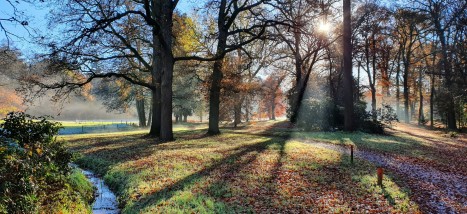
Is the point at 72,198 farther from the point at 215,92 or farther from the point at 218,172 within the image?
the point at 215,92

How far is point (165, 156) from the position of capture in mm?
11898

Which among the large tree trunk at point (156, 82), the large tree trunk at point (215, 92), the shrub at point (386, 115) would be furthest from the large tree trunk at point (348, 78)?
the large tree trunk at point (156, 82)

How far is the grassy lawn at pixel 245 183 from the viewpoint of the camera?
6680mm

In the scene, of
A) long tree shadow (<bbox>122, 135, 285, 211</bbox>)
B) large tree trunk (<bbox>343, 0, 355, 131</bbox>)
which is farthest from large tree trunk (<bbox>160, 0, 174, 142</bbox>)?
large tree trunk (<bbox>343, 0, 355, 131</bbox>)

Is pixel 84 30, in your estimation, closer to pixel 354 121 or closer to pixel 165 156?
pixel 165 156

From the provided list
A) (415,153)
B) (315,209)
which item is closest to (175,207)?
(315,209)

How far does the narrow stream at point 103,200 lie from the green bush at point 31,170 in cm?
60

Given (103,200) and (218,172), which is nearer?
(103,200)

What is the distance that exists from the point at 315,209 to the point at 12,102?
51.8 m

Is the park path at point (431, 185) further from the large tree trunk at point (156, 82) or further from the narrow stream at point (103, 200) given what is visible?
the large tree trunk at point (156, 82)

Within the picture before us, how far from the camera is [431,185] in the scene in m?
8.33

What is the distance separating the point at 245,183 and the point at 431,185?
16.7ft

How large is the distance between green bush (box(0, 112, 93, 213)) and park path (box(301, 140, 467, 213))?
24.8 feet

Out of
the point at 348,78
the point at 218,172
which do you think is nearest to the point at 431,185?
the point at 218,172
